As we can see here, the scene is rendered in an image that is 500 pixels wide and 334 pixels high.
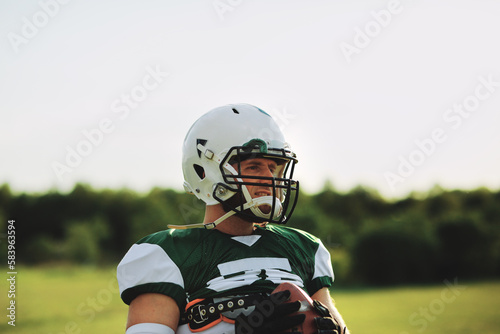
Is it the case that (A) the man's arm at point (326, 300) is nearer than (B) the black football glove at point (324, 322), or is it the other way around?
(B) the black football glove at point (324, 322)

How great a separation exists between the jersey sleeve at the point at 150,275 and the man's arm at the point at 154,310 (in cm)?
2

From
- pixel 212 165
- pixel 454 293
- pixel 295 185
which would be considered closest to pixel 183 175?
pixel 212 165

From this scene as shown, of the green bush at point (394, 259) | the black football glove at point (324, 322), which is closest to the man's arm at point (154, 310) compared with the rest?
the black football glove at point (324, 322)

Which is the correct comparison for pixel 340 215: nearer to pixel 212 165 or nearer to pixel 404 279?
pixel 404 279

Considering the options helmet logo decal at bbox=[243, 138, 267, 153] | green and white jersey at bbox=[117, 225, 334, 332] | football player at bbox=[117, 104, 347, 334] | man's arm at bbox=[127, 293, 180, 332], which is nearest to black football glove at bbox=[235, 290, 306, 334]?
football player at bbox=[117, 104, 347, 334]

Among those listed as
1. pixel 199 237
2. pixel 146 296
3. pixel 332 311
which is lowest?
pixel 332 311

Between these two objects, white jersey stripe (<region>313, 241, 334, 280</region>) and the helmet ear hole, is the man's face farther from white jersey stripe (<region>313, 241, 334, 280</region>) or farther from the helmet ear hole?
white jersey stripe (<region>313, 241, 334, 280</region>)

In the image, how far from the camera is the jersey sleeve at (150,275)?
7.06 ft

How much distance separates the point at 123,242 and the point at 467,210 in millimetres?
17516

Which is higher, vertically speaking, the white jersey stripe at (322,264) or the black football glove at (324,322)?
the white jersey stripe at (322,264)

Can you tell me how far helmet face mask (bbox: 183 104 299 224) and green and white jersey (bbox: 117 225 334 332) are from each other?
6.1 inches

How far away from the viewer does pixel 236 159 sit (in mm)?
2477

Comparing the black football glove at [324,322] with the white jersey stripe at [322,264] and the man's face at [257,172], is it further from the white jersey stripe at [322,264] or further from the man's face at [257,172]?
the man's face at [257,172]

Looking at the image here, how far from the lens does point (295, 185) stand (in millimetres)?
2551
